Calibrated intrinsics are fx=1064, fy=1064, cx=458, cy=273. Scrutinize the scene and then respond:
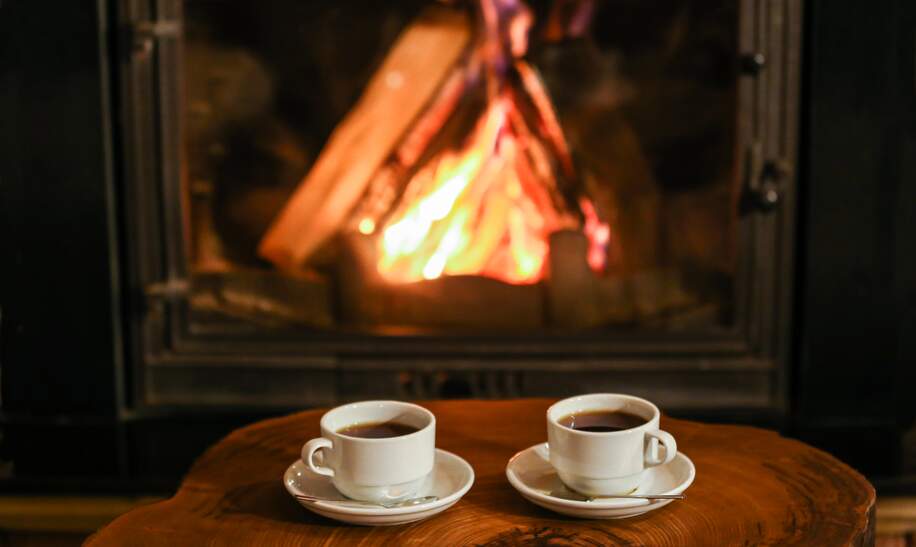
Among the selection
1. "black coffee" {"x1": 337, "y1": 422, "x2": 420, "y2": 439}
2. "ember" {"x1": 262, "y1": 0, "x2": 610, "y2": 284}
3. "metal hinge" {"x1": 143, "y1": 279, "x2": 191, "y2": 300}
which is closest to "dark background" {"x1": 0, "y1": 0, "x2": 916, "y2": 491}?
"metal hinge" {"x1": 143, "y1": 279, "x2": 191, "y2": 300}

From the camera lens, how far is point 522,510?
0.86 meters

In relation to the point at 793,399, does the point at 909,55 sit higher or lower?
higher

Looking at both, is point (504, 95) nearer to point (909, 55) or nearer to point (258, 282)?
point (258, 282)

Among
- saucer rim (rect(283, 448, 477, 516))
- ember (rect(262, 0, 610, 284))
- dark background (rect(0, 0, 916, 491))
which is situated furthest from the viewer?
ember (rect(262, 0, 610, 284))

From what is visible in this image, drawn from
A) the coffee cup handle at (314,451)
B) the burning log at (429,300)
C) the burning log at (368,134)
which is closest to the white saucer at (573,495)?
the coffee cup handle at (314,451)

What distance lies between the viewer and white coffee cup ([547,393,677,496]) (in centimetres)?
83

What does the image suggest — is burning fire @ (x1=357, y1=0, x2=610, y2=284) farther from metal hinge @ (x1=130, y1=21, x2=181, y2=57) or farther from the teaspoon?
the teaspoon

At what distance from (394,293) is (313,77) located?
1.11 feet

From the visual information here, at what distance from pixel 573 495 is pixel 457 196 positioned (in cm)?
83

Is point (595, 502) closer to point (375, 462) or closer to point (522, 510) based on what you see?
point (522, 510)

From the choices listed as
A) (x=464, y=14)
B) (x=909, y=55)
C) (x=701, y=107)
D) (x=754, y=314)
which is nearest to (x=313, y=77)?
(x=464, y=14)

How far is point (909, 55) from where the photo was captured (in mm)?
1464

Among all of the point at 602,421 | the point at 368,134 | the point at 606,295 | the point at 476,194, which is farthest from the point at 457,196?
the point at 602,421

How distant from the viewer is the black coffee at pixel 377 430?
874mm
